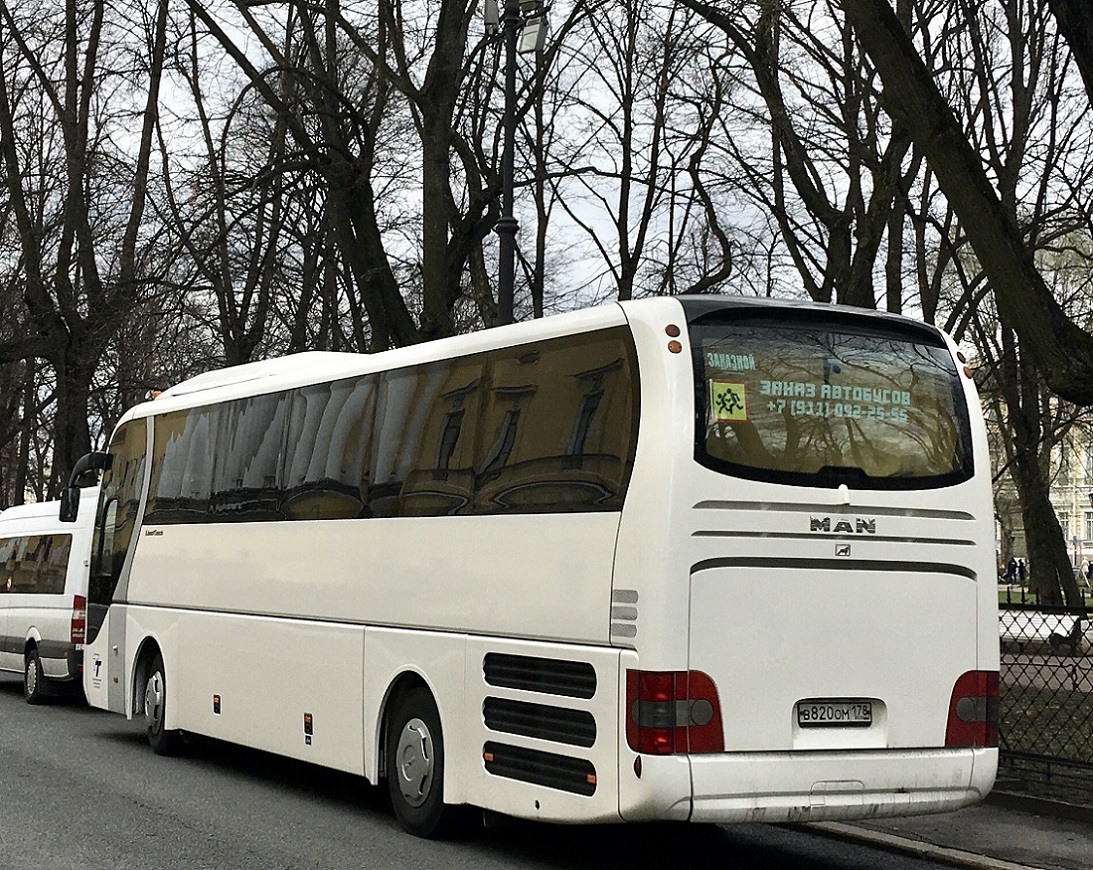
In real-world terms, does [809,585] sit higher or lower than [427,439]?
lower

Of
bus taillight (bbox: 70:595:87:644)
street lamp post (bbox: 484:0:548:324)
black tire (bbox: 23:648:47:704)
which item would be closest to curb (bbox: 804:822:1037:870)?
street lamp post (bbox: 484:0:548:324)

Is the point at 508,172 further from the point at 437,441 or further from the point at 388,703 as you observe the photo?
the point at 388,703

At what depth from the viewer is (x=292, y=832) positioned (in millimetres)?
10844

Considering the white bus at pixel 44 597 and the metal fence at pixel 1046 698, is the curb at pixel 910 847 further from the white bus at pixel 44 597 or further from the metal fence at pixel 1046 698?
the white bus at pixel 44 597

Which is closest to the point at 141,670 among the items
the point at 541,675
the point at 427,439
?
the point at 427,439

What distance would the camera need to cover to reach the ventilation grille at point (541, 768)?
9.05m

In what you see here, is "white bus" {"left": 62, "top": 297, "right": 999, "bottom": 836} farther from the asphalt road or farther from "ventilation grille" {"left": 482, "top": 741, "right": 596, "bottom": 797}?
the asphalt road

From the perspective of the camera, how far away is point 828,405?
938 centimetres

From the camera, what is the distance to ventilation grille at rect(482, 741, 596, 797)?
29.7ft

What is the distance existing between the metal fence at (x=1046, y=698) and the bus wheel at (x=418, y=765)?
429 centimetres

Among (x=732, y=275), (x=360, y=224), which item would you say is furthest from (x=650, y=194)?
(x=360, y=224)

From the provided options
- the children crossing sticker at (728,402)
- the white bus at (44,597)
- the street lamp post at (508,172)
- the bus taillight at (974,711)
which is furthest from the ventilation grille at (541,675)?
the white bus at (44,597)

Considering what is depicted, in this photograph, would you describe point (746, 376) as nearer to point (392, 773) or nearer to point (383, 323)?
point (392, 773)

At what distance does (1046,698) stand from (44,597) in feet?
43.2
